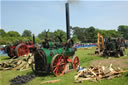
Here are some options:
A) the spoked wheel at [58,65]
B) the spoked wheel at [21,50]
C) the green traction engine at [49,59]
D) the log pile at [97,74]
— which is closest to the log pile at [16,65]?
the green traction engine at [49,59]

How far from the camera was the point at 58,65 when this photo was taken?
709 cm

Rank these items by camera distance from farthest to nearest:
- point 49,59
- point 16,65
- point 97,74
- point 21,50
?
1. point 21,50
2. point 16,65
3. point 49,59
4. point 97,74

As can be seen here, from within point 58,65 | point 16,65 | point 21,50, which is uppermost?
point 21,50

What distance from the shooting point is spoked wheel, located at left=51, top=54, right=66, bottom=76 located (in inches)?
271

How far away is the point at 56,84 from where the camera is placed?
582cm

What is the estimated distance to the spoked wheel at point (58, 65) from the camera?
6.89 metres

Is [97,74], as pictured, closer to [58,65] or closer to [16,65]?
[58,65]

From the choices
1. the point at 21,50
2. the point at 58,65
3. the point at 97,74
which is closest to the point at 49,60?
the point at 58,65

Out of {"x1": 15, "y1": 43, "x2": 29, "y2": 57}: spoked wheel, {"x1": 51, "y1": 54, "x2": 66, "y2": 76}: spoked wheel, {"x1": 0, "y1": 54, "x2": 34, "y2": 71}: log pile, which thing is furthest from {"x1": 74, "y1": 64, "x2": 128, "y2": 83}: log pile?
{"x1": 15, "y1": 43, "x2": 29, "y2": 57}: spoked wheel

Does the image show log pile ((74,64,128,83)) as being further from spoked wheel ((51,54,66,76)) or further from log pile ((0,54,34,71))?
log pile ((0,54,34,71))

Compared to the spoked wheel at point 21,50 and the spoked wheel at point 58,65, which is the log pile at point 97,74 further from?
the spoked wheel at point 21,50

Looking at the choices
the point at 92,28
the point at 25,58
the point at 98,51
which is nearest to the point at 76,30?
the point at 92,28

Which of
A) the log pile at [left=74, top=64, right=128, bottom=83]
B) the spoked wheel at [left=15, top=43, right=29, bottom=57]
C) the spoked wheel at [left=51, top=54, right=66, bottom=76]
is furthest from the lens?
the spoked wheel at [left=15, top=43, right=29, bottom=57]

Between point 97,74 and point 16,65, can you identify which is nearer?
point 97,74
